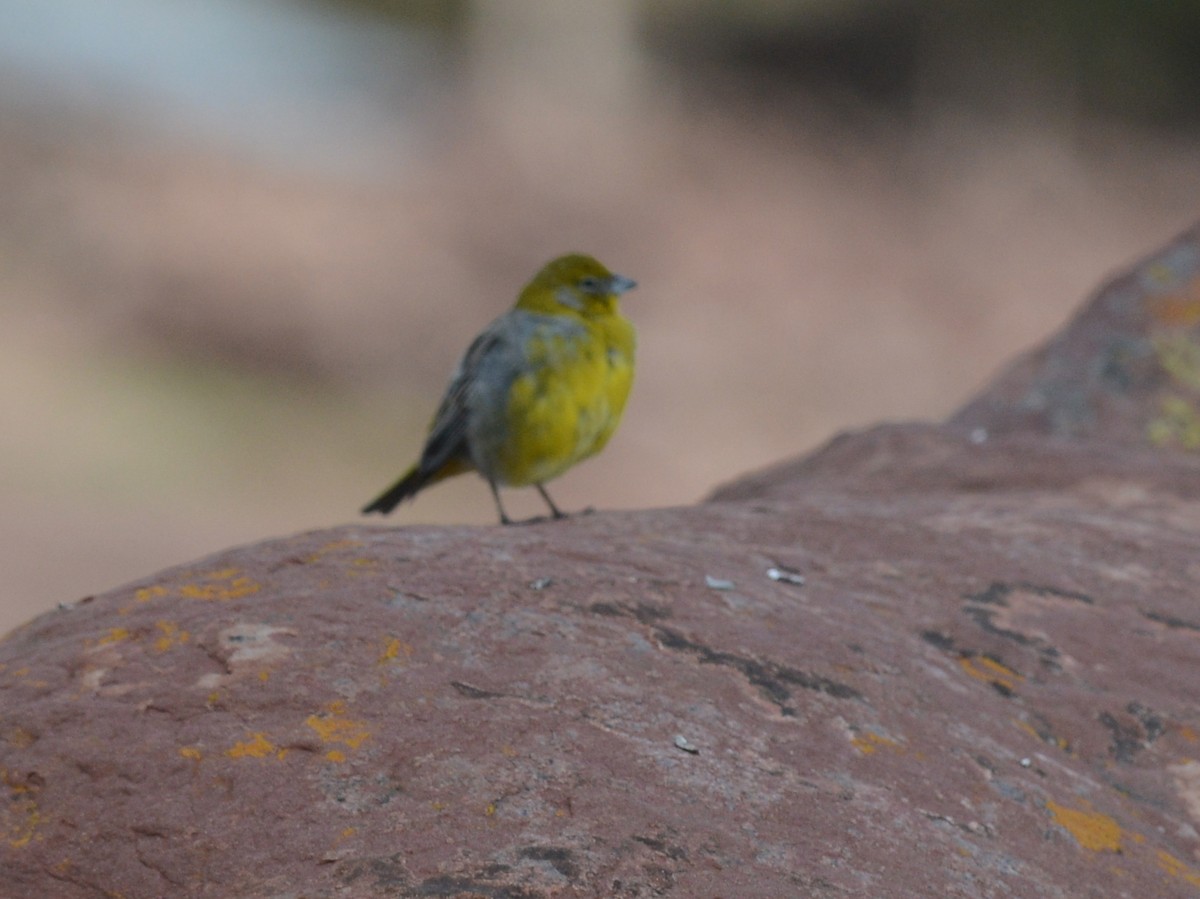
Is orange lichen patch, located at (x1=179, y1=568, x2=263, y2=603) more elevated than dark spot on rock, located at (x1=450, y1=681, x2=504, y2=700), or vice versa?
orange lichen patch, located at (x1=179, y1=568, x2=263, y2=603)

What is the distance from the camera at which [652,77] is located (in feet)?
54.9

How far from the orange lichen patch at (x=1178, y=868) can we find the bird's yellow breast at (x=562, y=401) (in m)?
2.69

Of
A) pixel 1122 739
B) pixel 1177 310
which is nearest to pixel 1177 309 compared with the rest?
pixel 1177 310

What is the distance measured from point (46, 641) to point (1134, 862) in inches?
62.1

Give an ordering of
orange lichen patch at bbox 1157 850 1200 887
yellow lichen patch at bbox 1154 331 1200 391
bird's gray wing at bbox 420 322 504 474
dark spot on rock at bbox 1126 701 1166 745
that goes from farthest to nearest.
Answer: yellow lichen patch at bbox 1154 331 1200 391, bird's gray wing at bbox 420 322 504 474, dark spot on rock at bbox 1126 701 1166 745, orange lichen patch at bbox 1157 850 1200 887

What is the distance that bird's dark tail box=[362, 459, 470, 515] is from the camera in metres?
4.83

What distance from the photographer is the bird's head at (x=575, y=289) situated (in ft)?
15.9

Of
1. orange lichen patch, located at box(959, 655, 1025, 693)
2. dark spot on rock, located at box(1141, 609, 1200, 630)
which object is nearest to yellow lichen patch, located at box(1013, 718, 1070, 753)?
orange lichen patch, located at box(959, 655, 1025, 693)

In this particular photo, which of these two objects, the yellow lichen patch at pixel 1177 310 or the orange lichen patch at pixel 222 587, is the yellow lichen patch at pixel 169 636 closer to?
the orange lichen patch at pixel 222 587

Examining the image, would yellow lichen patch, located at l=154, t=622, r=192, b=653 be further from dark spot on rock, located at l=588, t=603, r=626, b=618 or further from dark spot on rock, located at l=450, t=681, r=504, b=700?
dark spot on rock, located at l=588, t=603, r=626, b=618

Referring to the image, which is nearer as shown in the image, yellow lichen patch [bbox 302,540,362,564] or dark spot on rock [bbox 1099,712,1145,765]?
dark spot on rock [bbox 1099,712,1145,765]

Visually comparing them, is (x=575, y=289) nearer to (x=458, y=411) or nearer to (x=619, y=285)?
(x=619, y=285)

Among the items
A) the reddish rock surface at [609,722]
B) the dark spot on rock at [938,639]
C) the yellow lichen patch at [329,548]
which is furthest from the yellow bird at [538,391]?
the dark spot on rock at [938,639]

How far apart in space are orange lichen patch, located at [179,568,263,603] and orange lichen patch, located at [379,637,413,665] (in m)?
0.31
